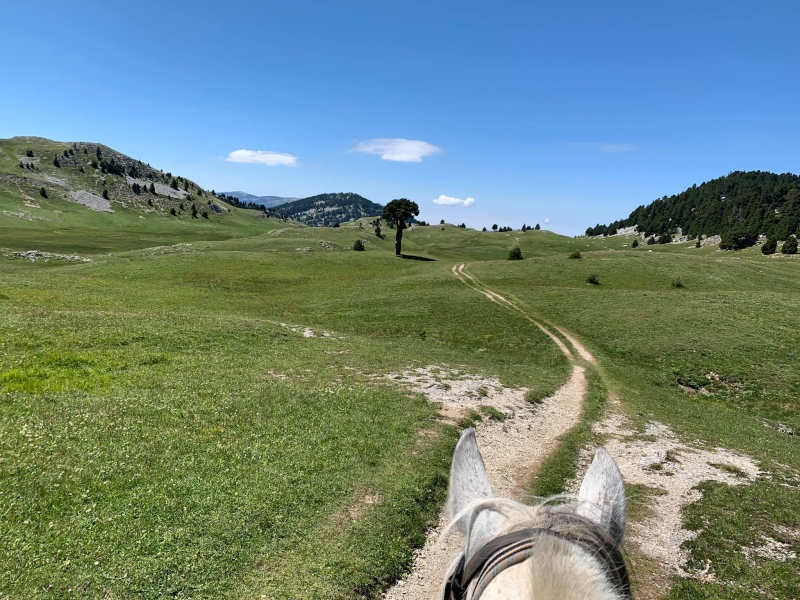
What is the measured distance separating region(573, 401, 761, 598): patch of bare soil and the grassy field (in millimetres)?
487

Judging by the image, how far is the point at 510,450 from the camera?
15.4 m

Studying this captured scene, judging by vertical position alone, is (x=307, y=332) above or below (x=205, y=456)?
below

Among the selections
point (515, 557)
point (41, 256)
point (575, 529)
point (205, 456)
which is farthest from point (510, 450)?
point (41, 256)

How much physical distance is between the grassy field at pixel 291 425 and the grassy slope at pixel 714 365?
0.12 metres

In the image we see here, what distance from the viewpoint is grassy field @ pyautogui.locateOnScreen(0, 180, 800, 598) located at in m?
7.82

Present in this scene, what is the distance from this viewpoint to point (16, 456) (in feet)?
30.9

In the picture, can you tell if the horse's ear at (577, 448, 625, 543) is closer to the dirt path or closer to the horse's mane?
the horse's mane

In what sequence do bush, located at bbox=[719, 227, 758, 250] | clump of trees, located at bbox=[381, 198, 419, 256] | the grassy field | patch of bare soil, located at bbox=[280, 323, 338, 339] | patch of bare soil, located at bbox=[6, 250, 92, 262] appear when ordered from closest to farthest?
the grassy field → patch of bare soil, located at bbox=[280, 323, 338, 339] → patch of bare soil, located at bbox=[6, 250, 92, 262] → clump of trees, located at bbox=[381, 198, 419, 256] → bush, located at bbox=[719, 227, 758, 250]

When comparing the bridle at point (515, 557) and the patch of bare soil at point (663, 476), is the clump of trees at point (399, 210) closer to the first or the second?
the patch of bare soil at point (663, 476)

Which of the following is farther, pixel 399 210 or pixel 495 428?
pixel 399 210

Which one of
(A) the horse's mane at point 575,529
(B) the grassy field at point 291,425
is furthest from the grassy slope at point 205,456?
(A) the horse's mane at point 575,529

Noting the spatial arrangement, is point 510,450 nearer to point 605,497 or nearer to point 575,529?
point 605,497

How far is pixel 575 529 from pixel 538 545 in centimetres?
40

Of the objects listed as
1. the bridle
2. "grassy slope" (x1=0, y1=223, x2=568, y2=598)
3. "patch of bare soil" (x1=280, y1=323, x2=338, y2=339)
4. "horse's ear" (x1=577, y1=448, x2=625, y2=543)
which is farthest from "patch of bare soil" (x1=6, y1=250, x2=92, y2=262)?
"horse's ear" (x1=577, y1=448, x2=625, y2=543)
